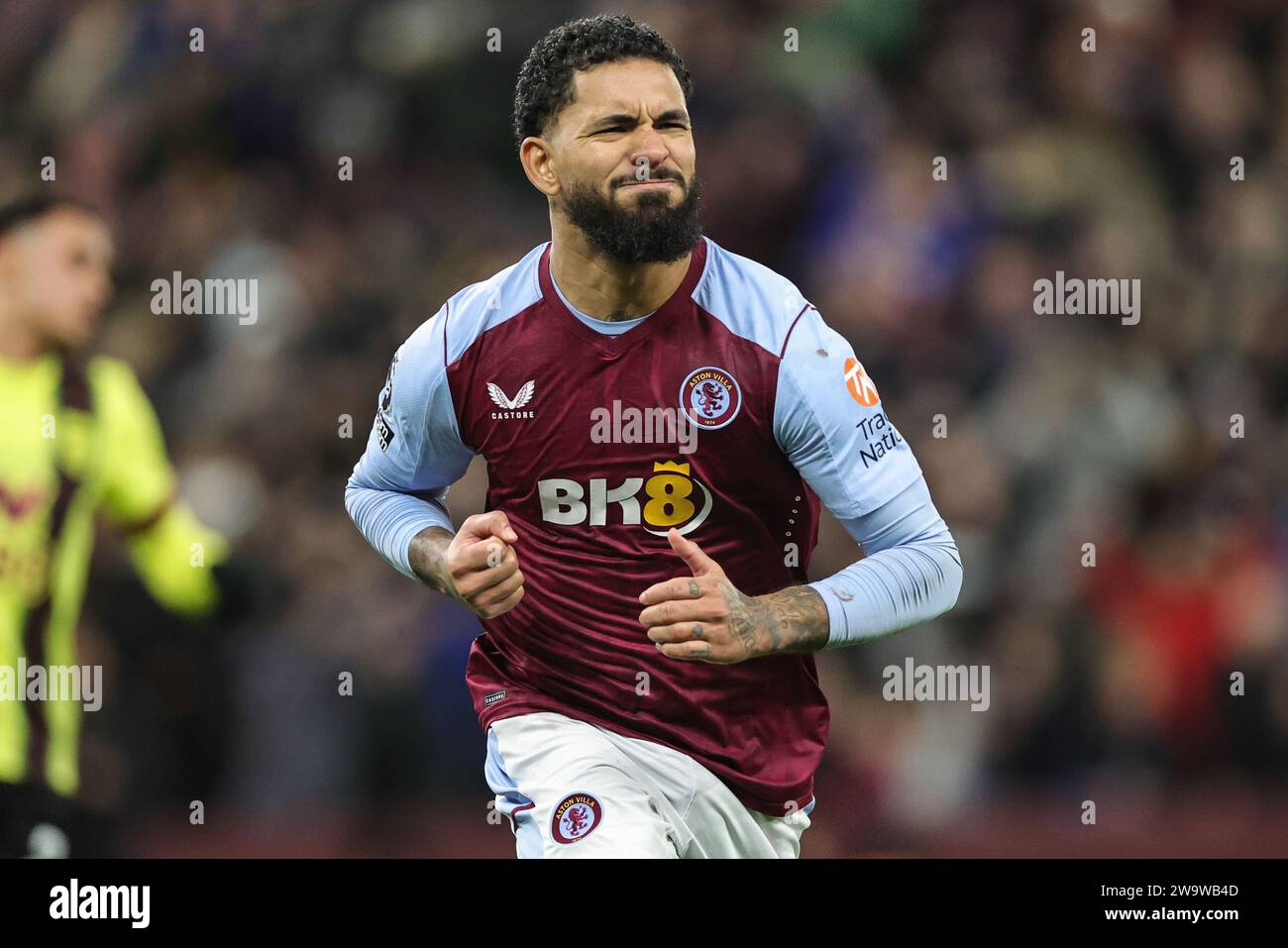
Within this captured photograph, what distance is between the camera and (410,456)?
443 cm

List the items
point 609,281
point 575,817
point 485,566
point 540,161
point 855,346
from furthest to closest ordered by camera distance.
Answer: point 855,346 → point 540,161 → point 609,281 → point 575,817 → point 485,566

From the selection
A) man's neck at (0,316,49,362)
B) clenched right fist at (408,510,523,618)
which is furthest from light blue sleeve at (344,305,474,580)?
man's neck at (0,316,49,362)

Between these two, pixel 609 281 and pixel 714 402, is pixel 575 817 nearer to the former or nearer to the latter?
pixel 714 402

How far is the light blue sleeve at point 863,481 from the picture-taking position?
13.2 feet

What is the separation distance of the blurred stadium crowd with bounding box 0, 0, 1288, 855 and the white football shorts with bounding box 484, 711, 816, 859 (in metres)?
2.39

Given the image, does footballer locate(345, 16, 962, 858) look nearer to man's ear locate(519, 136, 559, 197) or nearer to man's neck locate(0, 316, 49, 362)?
man's ear locate(519, 136, 559, 197)

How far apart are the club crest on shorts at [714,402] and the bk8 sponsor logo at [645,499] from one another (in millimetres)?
119

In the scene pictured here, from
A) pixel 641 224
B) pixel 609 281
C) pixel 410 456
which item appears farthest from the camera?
pixel 410 456

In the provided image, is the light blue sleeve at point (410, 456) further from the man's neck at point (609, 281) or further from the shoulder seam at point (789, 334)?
the shoulder seam at point (789, 334)

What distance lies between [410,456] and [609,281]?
0.69 m

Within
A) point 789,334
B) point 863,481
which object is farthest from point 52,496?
point 863,481

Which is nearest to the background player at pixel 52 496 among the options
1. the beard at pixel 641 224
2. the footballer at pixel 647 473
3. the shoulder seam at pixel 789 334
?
the footballer at pixel 647 473

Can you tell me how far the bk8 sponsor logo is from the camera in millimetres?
4141

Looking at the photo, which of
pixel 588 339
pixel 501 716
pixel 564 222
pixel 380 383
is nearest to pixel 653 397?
pixel 588 339
